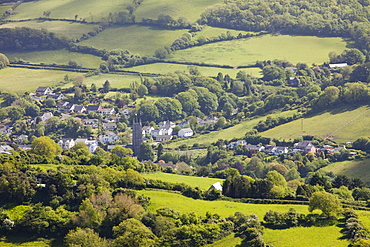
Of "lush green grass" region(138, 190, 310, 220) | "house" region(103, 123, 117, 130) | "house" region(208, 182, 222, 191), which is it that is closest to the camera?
"lush green grass" region(138, 190, 310, 220)

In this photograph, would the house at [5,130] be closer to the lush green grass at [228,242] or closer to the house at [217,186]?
the house at [217,186]

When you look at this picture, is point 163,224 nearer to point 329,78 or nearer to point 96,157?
point 96,157

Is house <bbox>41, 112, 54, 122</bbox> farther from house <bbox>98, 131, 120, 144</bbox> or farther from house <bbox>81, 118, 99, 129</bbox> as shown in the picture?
house <bbox>98, 131, 120, 144</bbox>

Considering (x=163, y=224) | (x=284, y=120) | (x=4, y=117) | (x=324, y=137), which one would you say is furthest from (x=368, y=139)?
(x=4, y=117)

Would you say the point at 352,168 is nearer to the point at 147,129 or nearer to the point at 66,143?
the point at 147,129

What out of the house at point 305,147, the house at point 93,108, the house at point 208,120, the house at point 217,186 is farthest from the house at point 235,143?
the house at point 217,186

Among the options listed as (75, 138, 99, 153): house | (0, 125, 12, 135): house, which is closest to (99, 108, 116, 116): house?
(75, 138, 99, 153): house
